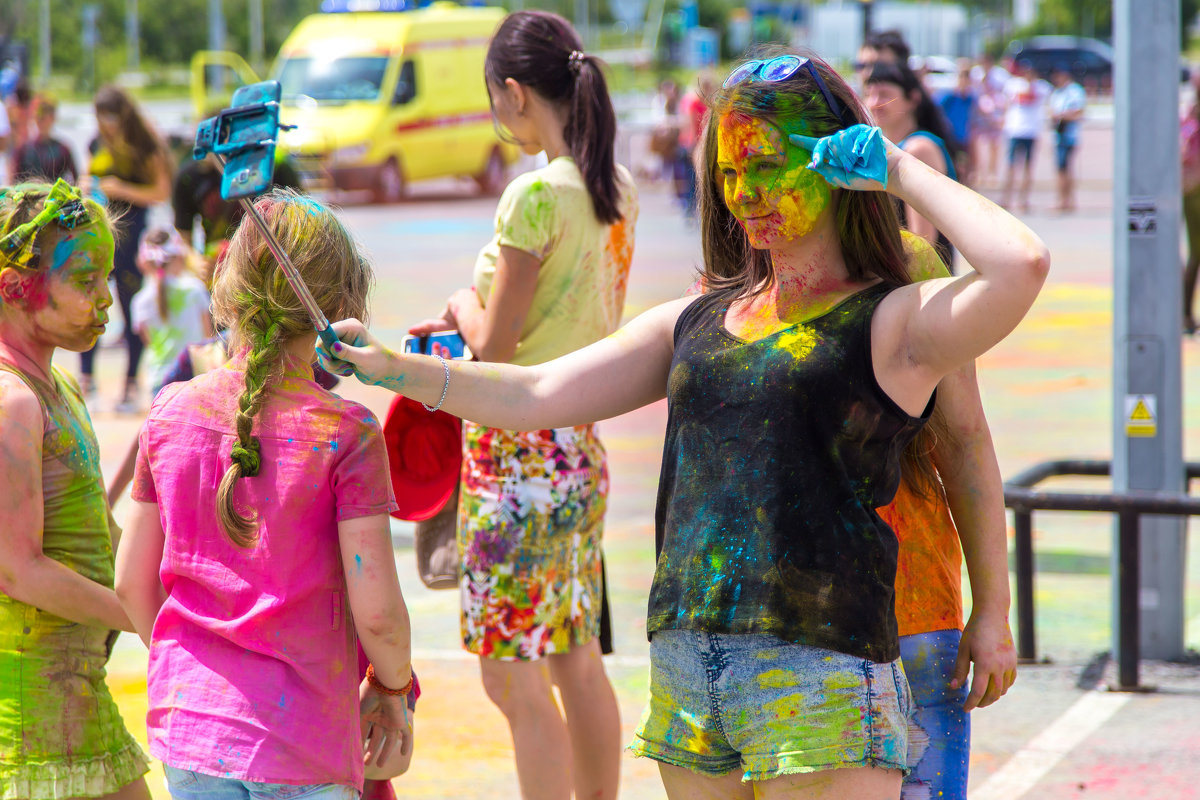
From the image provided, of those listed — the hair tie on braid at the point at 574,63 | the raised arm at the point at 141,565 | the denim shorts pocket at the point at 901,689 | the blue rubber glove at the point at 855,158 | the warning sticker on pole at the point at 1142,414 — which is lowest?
the warning sticker on pole at the point at 1142,414

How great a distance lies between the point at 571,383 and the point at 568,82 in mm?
1373

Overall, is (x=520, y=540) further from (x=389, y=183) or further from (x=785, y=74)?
(x=389, y=183)

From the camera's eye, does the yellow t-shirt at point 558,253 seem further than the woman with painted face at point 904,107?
No

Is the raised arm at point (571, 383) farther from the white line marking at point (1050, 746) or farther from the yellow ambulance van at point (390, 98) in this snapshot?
the yellow ambulance van at point (390, 98)

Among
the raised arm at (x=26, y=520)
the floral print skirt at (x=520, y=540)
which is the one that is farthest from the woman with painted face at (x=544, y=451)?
the raised arm at (x=26, y=520)

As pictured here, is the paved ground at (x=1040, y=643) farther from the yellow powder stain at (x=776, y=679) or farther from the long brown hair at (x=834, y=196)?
the long brown hair at (x=834, y=196)

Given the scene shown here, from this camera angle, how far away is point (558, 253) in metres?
3.53

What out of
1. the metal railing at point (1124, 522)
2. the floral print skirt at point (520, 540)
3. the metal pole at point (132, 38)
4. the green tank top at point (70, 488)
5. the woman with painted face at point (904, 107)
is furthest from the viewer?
the metal pole at point (132, 38)

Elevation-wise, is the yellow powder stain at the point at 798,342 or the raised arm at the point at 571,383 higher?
the yellow powder stain at the point at 798,342

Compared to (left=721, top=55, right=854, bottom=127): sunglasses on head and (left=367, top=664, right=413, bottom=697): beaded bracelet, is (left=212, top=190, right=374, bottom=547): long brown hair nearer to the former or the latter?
(left=367, top=664, right=413, bottom=697): beaded bracelet

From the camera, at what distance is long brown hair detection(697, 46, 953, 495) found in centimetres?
228

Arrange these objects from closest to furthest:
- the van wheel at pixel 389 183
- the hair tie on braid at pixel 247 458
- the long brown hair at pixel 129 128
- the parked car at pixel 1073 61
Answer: the hair tie on braid at pixel 247 458 < the long brown hair at pixel 129 128 < the van wheel at pixel 389 183 < the parked car at pixel 1073 61

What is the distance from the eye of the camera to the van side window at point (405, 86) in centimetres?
2241

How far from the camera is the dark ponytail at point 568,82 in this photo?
3553 millimetres
